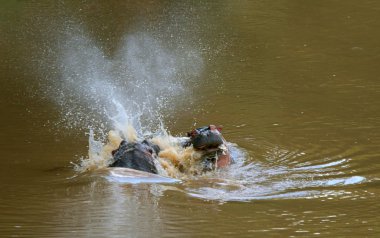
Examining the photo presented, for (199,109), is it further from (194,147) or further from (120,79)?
(194,147)

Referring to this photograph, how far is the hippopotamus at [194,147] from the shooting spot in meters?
7.05

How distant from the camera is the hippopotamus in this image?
23.1 feet

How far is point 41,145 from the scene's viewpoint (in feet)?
29.7

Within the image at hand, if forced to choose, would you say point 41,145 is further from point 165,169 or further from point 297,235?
point 297,235

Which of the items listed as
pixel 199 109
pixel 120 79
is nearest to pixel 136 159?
pixel 199 109

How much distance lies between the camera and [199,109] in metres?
10.8

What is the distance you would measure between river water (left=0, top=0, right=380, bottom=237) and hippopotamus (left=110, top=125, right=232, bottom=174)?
0.23 m

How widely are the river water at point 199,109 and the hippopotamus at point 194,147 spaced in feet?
0.76

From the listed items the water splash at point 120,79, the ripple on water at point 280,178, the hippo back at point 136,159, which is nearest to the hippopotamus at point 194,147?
the hippo back at point 136,159

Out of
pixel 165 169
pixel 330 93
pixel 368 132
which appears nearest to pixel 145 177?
pixel 165 169

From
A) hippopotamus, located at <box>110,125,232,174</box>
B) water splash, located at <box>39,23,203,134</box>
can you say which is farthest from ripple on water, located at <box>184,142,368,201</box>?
water splash, located at <box>39,23,203,134</box>

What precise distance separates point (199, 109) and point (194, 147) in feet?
9.82

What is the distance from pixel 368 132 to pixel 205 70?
4664mm

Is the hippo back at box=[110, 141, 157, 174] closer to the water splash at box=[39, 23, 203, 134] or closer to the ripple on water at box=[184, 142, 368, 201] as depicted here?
the ripple on water at box=[184, 142, 368, 201]
